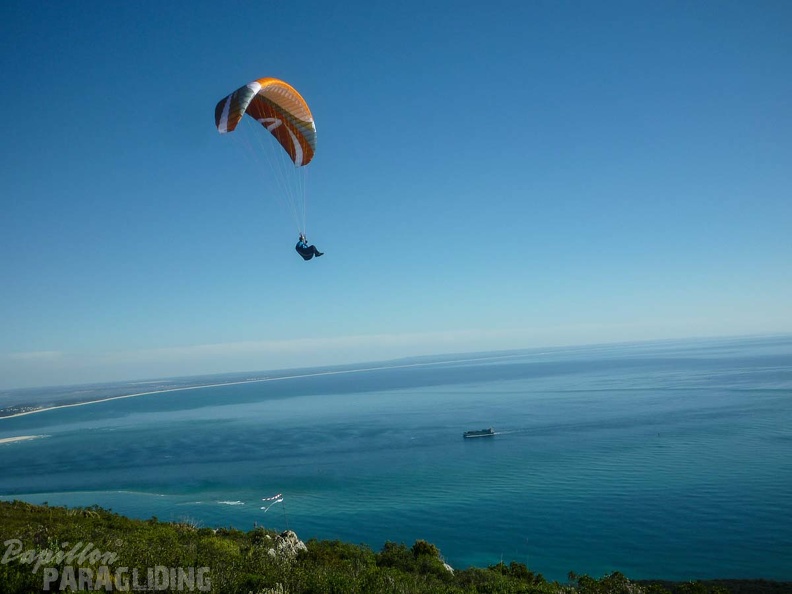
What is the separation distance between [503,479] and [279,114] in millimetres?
27612

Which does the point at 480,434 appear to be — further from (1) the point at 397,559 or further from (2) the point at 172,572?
(2) the point at 172,572

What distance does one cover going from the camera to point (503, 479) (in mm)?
33188

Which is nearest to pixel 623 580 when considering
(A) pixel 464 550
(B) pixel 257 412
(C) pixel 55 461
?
(A) pixel 464 550

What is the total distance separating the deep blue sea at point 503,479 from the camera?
2194 cm

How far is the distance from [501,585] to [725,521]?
18226 mm

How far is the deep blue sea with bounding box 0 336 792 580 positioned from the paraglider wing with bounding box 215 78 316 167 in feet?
60.5

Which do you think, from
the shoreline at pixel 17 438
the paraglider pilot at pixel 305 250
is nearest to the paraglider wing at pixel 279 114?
the paraglider pilot at pixel 305 250

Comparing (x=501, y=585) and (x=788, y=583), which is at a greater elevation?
(x=501, y=585)

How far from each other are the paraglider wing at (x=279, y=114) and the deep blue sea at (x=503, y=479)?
18441 millimetres

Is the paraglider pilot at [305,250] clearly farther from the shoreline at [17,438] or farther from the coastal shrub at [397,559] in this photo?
the shoreline at [17,438]

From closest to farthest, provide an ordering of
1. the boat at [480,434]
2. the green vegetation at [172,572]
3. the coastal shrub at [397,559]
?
the green vegetation at [172,572], the coastal shrub at [397,559], the boat at [480,434]

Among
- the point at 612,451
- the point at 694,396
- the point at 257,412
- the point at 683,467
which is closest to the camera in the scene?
the point at 683,467

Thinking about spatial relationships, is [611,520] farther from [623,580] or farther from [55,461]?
[55,461]

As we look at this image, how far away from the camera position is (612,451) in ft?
125
